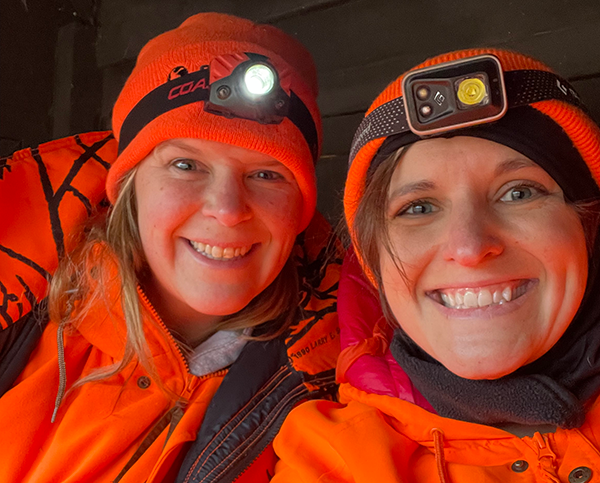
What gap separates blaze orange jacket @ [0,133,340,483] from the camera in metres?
1.54

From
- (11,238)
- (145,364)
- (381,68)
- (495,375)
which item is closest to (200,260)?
(145,364)

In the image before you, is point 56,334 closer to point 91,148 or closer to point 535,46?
point 91,148

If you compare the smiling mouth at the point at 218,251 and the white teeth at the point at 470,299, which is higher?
the smiling mouth at the point at 218,251

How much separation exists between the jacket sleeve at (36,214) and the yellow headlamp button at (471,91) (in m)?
1.06

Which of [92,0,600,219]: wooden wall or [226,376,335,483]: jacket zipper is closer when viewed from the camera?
[226,376,335,483]: jacket zipper

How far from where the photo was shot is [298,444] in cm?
146

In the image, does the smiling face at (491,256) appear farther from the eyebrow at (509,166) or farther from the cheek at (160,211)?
the cheek at (160,211)

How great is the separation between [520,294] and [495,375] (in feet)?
0.54

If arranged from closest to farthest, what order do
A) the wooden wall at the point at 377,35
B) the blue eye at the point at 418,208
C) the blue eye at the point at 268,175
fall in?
1. the blue eye at the point at 418,208
2. the blue eye at the point at 268,175
3. the wooden wall at the point at 377,35

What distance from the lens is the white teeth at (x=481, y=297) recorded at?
1213 mm

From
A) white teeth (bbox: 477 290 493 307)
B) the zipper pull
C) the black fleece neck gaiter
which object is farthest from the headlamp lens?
the zipper pull

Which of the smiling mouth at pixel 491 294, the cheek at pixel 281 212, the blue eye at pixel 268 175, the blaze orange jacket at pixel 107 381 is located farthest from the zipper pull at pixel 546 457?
the blue eye at pixel 268 175

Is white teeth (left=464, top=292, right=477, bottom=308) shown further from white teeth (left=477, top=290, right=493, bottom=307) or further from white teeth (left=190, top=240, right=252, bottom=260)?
white teeth (left=190, top=240, right=252, bottom=260)

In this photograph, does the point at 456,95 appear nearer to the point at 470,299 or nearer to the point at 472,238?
the point at 472,238
